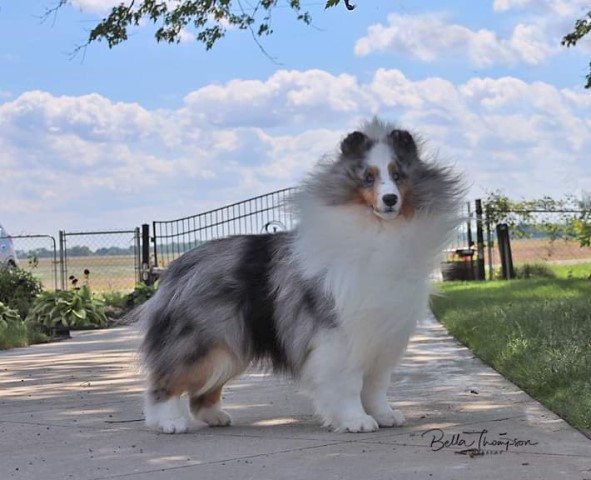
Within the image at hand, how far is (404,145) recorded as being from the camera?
479cm

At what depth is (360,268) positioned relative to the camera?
15.3 ft

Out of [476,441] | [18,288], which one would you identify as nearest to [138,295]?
[18,288]

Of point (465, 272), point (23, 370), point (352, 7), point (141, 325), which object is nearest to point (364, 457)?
point (141, 325)

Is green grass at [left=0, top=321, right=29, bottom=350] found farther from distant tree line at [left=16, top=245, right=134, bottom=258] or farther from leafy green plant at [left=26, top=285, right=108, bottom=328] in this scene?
distant tree line at [left=16, top=245, right=134, bottom=258]

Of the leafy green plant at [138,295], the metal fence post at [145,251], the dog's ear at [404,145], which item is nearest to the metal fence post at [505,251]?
the metal fence post at [145,251]

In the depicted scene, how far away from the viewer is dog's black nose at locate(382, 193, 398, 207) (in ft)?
14.8

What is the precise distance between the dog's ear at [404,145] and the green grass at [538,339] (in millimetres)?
1639

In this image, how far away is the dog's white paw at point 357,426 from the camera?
4766 mm

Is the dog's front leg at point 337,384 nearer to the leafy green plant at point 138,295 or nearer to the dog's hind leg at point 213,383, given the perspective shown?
the dog's hind leg at point 213,383

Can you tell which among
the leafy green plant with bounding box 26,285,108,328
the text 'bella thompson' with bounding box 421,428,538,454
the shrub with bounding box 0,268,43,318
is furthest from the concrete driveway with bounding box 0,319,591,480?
the shrub with bounding box 0,268,43,318

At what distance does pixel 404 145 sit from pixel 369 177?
0.30 m

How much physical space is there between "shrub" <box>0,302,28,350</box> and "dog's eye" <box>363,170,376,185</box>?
7.32m

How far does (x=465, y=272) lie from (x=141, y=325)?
1684 cm

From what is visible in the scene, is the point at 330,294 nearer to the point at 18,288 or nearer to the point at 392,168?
the point at 392,168
